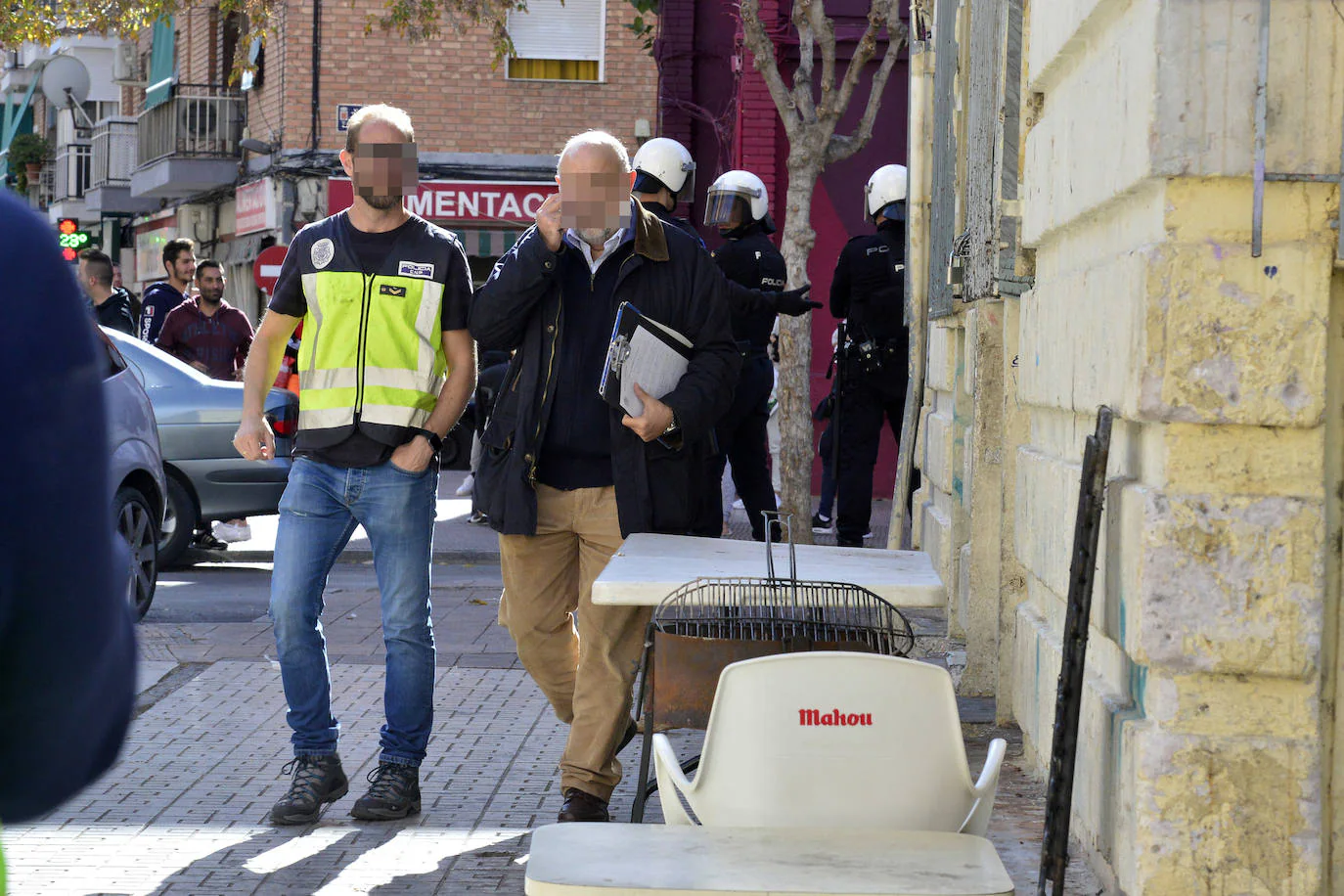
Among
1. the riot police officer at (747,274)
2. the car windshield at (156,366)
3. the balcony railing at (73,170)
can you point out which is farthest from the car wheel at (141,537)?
the balcony railing at (73,170)

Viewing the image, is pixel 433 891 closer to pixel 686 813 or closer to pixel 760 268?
pixel 686 813

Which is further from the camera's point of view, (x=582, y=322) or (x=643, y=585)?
(x=582, y=322)

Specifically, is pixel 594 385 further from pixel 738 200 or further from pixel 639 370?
pixel 738 200

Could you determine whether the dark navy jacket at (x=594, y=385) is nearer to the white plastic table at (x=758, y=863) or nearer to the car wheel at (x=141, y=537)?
the white plastic table at (x=758, y=863)

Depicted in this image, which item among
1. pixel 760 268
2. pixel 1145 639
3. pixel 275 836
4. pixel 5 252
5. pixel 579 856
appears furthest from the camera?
pixel 760 268

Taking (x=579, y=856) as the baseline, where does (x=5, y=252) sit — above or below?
above

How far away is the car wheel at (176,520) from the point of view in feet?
36.5

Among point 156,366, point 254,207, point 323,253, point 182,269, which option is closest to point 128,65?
point 254,207

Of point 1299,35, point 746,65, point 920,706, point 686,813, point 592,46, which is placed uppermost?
point 592,46

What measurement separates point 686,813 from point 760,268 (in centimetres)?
608

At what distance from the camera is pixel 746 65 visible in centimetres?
1648

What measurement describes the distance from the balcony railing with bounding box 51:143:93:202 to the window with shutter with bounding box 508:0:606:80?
64.3ft

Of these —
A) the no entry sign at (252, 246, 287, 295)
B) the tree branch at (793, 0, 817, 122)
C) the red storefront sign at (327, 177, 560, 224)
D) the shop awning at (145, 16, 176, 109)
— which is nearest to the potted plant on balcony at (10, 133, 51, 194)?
the shop awning at (145, 16, 176, 109)

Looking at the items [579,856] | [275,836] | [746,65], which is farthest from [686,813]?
[746,65]
